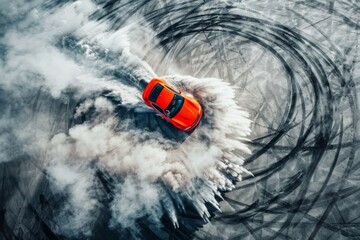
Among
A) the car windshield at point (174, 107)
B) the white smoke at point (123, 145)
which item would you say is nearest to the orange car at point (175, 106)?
the car windshield at point (174, 107)

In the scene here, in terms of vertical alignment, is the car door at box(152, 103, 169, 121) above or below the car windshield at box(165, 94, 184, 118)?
below

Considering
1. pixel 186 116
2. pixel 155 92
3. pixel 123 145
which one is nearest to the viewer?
pixel 186 116

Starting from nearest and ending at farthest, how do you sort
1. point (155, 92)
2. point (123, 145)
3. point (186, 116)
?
1. point (186, 116)
2. point (155, 92)
3. point (123, 145)

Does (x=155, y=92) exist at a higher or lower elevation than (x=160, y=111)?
higher

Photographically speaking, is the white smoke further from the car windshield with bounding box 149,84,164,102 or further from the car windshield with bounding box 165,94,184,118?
the car windshield with bounding box 149,84,164,102

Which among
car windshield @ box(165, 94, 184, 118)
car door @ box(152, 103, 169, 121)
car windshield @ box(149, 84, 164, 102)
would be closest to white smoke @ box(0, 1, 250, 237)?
car door @ box(152, 103, 169, 121)

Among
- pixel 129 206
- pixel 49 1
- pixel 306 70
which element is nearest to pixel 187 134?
pixel 129 206

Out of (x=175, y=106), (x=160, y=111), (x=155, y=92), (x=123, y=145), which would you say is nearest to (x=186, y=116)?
(x=175, y=106)

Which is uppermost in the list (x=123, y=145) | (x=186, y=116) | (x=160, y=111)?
(x=186, y=116)

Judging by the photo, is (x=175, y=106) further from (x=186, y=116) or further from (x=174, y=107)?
(x=186, y=116)

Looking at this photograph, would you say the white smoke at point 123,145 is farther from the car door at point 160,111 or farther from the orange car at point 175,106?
the car door at point 160,111
